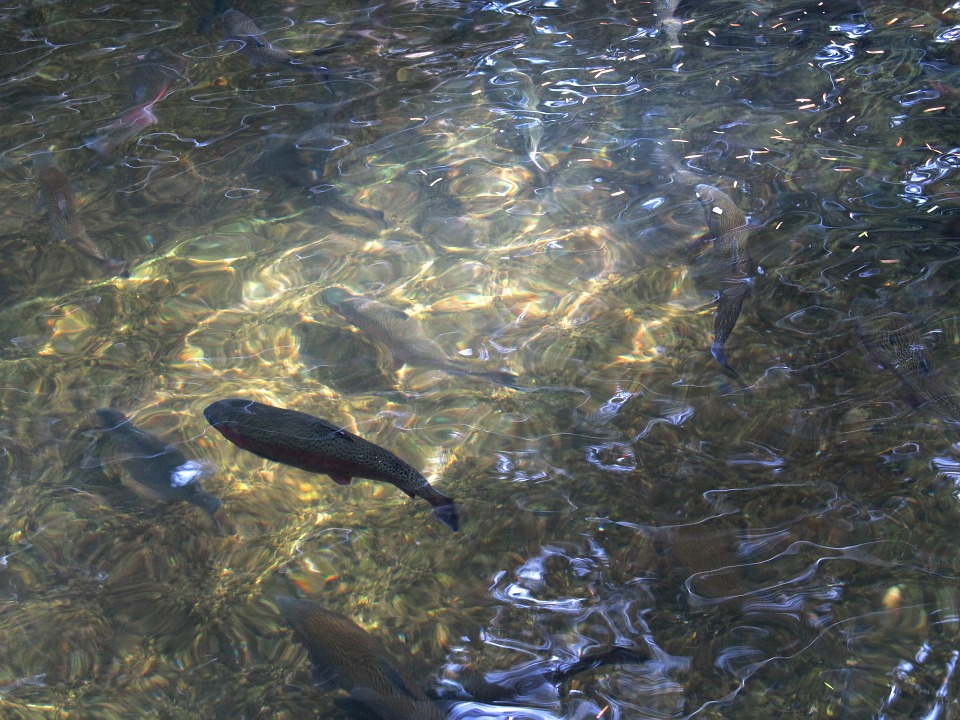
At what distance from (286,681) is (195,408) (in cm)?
162

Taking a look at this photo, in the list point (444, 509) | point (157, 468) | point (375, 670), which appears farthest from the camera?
point (157, 468)

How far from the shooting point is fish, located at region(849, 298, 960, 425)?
325 centimetres

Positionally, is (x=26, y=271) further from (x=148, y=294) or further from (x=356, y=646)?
(x=356, y=646)

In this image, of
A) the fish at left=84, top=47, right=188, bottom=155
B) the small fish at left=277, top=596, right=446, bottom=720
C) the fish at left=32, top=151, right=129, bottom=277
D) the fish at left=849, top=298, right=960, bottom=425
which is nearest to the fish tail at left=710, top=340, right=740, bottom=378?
the fish at left=849, top=298, right=960, bottom=425

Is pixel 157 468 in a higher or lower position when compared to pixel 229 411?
lower

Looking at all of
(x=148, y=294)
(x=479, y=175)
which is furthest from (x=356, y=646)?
(x=479, y=175)

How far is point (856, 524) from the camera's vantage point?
287 centimetres

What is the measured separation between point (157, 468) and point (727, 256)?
341cm

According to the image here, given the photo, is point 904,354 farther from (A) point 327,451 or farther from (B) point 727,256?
(A) point 327,451

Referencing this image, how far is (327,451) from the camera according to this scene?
273cm

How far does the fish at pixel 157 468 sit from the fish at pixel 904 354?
3.44 metres

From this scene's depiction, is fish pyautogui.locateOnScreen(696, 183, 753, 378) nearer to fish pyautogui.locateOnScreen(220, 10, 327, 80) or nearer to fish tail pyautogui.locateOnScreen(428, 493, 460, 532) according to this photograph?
fish tail pyautogui.locateOnScreen(428, 493, 460, 532)

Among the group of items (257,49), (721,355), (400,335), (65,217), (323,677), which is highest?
(257,49)

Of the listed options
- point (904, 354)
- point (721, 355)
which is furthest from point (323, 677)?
point (904, 354)
